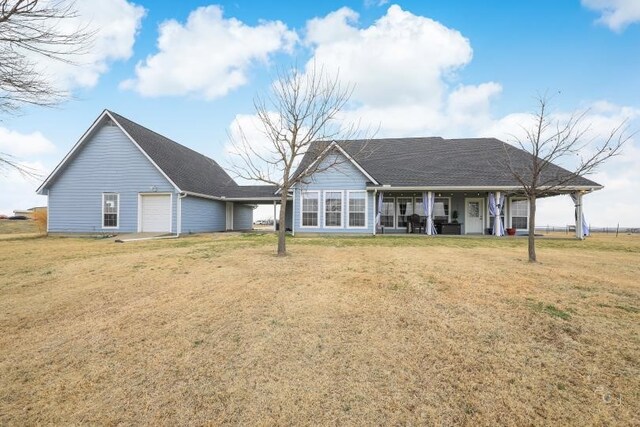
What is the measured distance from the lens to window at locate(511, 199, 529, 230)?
67.4 feet

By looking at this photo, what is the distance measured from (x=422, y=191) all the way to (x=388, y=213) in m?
2.69

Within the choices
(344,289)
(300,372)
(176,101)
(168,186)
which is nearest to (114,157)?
(168,186)

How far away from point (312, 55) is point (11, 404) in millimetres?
11225

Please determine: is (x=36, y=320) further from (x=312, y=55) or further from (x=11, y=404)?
(x=312, y=55)

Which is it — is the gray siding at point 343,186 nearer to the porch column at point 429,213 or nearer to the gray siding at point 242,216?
the porch column at point 429,213

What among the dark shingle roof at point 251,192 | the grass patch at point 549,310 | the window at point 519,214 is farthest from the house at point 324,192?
the grass patch at point 549,310

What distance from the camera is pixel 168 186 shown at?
62.0 feet

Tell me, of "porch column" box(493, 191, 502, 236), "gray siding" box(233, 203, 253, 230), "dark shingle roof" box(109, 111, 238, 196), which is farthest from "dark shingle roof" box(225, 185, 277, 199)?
"porch column" box(493, 191, 502, 236)

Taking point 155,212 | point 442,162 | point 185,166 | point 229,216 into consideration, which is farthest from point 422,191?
point 185,166

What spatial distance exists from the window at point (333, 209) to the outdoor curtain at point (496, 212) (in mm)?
8946

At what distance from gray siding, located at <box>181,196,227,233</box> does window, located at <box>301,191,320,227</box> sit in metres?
7.22

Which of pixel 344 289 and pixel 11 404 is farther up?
pixel 344 289

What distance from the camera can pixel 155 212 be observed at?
19266 mm

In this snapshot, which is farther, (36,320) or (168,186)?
(168,186)
